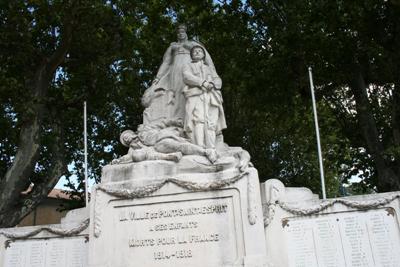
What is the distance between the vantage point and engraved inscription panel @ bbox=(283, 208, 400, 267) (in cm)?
683

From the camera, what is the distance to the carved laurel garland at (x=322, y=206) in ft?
22.8

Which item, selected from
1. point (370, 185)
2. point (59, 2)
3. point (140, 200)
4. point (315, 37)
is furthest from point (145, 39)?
point (140, 200)

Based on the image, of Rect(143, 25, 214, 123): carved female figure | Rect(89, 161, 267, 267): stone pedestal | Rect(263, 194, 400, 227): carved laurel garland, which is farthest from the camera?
Rect(143, 25, 214, 123): carved female figure

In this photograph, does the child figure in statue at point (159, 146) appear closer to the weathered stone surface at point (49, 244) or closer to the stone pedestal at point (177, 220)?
the stone pedestal at point (177, 220)

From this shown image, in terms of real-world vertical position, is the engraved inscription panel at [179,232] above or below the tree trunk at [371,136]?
below

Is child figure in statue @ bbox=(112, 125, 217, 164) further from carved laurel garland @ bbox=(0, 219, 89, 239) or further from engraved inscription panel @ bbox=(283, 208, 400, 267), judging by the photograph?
engraved inscription panel @ bbox=(283, 208, 400, 267)

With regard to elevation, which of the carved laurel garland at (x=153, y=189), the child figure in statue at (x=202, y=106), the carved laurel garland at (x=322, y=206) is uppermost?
the child figure in statue at (x=202, y=106)

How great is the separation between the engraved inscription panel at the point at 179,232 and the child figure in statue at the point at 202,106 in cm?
114

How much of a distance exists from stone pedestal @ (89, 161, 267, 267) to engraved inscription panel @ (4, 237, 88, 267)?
35.7 inches

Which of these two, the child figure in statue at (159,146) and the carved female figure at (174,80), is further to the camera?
the carved female figure at (174,80)

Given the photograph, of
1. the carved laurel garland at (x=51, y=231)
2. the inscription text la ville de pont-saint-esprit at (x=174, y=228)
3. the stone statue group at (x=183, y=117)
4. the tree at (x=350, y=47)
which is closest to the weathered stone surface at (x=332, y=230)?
the inscription text la ville de pont-saint-esprit at (x=174, y=228)

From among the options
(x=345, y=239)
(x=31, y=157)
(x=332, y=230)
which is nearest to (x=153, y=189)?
(x=332, y=230)

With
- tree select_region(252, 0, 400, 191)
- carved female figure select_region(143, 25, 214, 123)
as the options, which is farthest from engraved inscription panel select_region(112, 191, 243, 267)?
tree select_region(252, 0, 400, 191)

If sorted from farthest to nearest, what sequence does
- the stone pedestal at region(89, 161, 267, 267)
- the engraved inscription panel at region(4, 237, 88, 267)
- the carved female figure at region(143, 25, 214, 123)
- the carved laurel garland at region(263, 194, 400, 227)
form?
the carved female figure at region(143, 25, 214, 123) → the engraved inscription panel at region(4, 237, 88, 267) → the carved laurel garland at region(263, 194, 400, 227) → the stone pedestal at region(89, 161, 267, 267)
